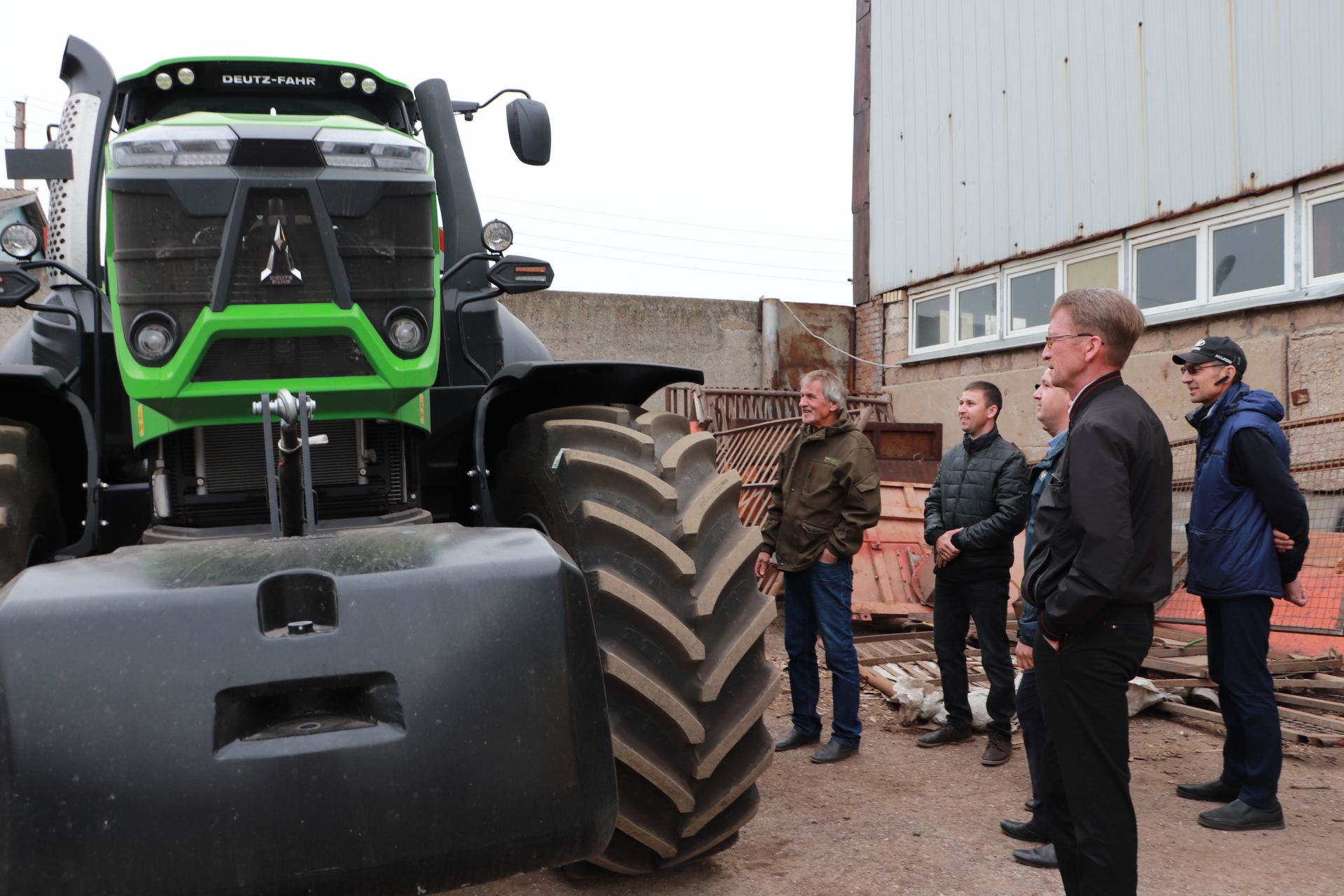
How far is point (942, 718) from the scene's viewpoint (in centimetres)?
553

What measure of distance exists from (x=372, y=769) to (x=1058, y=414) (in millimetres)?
3309

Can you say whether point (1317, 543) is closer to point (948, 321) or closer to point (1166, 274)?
point (1166, 274)

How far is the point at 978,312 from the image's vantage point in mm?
11125

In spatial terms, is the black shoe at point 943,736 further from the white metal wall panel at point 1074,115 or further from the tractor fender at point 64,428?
the white metal wall panel at point 1074,115

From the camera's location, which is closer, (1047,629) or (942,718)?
(1047,629)

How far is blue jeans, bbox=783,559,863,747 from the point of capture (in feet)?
16.8

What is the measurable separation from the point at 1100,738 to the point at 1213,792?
6.29 feet

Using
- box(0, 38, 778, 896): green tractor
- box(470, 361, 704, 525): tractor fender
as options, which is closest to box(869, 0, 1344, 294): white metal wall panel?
box(470, 361, 704, 525): tractor fender

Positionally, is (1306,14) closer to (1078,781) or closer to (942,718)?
(942,718)

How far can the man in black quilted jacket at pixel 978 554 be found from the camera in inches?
197

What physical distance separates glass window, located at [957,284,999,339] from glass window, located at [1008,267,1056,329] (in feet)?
0.71

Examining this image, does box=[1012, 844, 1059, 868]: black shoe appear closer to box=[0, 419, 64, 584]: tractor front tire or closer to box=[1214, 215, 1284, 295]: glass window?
box=[0, 419, 64, 584]: tractor front tire

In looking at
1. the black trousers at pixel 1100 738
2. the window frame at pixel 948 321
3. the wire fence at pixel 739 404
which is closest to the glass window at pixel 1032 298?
the window frame at pixel 948 321

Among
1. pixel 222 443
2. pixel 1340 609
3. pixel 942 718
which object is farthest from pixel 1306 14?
pixel 222 443
